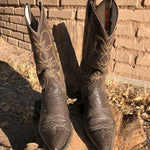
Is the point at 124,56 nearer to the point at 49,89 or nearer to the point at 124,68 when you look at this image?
the point at 124,68

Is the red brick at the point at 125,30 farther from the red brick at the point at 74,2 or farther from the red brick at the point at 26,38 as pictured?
the red brick at the point at 26,38

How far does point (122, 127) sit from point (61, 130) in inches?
20.2

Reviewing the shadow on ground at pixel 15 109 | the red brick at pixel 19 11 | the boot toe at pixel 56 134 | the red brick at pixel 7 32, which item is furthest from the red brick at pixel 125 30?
the red brick at pixel 7 32

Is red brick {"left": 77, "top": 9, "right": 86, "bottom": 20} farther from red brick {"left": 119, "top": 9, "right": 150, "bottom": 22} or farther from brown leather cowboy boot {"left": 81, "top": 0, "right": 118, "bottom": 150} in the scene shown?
brown leather cowboy boot {"left": 81, "top": 0, "right": 118, "bottom": 150}

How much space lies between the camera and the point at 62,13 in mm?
2736

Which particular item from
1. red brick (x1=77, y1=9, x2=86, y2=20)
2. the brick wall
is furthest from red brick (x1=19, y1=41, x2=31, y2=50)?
red brick (x1=77, y1=9, x2=86, y2=20)

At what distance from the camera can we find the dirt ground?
1.47 meters

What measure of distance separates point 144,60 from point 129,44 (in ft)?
1.15

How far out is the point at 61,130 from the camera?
1087 mm

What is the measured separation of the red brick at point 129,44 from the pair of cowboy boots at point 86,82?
1.25 meters

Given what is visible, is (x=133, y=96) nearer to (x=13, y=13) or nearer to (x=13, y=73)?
(x=13, y=73)

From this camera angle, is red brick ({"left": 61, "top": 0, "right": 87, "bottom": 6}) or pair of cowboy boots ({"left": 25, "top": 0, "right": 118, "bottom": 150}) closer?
pair of cowboy boots ({"left": 25, "top": 0, "right": 118, "bottom": 150})

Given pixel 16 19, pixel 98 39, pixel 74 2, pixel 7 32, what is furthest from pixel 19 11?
pixel 98 39

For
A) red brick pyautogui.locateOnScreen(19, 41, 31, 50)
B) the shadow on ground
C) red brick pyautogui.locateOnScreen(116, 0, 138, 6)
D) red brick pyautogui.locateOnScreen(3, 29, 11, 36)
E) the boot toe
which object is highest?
red brick pyautogui.locateOnScreen(116, 0, 138, 6)
